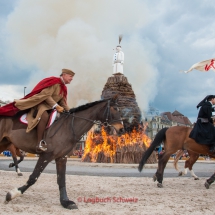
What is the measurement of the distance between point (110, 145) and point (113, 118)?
15.7 metres

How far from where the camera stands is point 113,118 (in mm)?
6109

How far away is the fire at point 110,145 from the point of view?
2088cm

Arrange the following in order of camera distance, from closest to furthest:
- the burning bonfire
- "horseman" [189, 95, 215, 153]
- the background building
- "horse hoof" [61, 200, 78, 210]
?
"horse hoof" [61, 200, 78, 210]
"horseman" [189, 95, 215, 153]
the burning bonfire
the background building

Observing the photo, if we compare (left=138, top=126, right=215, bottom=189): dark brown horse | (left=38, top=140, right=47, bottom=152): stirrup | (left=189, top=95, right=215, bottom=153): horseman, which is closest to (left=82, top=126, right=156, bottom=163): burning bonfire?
(left=138, top=126, right=215, bottom=189): dark brown horse

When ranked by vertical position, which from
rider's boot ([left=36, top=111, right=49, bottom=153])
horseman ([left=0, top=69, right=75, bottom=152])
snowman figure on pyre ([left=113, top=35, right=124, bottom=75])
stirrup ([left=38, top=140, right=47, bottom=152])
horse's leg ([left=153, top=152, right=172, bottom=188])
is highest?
snowman figure on pyre ([left=113, top=35, right=124, bottom=75])

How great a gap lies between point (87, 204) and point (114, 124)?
1679 mm

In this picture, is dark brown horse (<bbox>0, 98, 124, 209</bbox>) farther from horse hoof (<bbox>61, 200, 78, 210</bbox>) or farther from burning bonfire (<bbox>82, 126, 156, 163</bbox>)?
burning bonfire (<bbox>82, 126, 156, 163</bbox>)

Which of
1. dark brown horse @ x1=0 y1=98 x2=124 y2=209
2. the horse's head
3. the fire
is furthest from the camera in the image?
the fire

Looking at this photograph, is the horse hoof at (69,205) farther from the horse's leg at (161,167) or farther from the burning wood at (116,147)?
the burning wood at (116,147)

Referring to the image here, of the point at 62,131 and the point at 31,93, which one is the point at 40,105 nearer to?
the point at 31,93

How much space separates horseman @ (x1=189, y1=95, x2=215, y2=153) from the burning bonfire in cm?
1191

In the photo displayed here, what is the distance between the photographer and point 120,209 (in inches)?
216

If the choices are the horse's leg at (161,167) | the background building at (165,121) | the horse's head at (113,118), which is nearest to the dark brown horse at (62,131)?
the horse's head at (113,118)

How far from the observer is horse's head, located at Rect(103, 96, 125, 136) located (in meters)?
6.05
